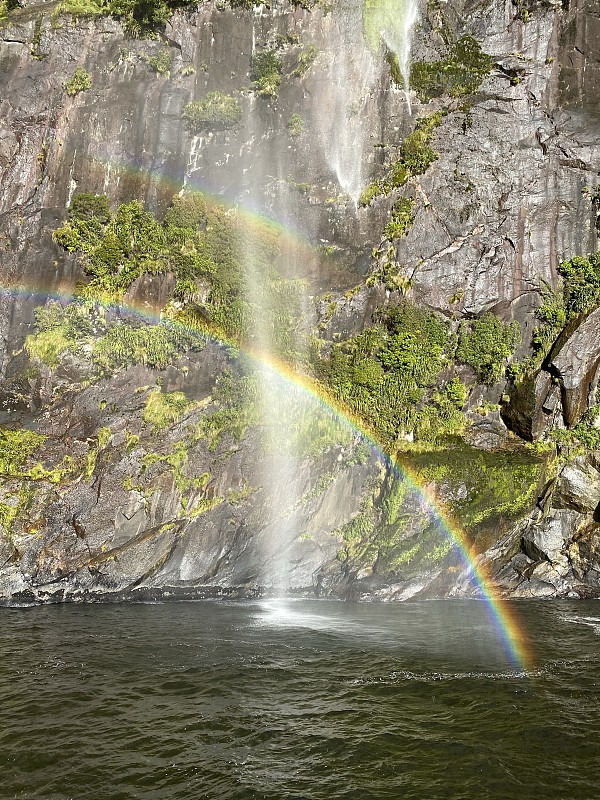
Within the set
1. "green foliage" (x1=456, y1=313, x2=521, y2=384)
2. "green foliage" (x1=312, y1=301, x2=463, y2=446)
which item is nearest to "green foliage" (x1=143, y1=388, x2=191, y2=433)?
"green foliage" (x1=312, y1=301, x2=463, y2=446)

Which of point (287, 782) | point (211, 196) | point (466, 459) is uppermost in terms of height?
point (211, 196)

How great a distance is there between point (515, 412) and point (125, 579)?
1424 centimetres

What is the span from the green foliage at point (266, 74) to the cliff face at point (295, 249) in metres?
0.19

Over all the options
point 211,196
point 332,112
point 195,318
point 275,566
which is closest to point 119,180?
point 211,196

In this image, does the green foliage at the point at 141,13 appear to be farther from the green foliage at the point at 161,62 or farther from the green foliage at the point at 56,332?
the green foliage at the point at 56,332

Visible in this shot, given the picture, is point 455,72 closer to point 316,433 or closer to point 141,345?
point 316,433

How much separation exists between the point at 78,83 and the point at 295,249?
Answer: 12.9 metres

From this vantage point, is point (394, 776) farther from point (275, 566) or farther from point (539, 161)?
point (539, 161)

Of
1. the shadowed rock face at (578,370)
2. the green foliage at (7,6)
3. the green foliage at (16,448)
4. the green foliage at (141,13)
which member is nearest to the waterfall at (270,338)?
the green foliage at (141,13)

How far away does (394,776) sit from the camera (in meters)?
7.54

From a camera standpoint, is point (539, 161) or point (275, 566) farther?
point (539, 161)

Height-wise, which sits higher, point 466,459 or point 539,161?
point 539,161

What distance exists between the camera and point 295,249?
23.3 meters

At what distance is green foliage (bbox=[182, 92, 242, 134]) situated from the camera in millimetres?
25109
